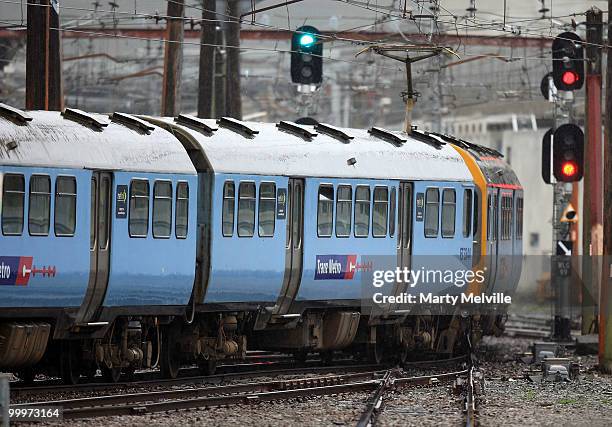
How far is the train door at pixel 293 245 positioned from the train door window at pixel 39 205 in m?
4.74

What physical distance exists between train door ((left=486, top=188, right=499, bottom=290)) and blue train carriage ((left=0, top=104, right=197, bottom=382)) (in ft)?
25.7

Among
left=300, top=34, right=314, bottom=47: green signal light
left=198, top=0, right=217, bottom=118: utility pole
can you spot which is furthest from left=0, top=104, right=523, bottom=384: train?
left=198, top=0, right=217, bottom=118: utility pole

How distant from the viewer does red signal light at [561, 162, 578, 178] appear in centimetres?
2919

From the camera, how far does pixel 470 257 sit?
26453 mm

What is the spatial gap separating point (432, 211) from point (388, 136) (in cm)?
144

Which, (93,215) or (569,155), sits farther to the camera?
(569,155)

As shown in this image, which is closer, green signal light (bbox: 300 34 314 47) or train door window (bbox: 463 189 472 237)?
train door window (bbox: 463 189 472 237)

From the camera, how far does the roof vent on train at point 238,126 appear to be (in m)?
22.6

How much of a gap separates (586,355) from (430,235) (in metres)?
5.64

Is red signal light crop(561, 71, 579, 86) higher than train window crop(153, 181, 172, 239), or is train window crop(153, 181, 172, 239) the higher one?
red signal light crop(561, 71, 579, 86)

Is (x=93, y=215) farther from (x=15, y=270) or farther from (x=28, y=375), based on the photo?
(x=28, y=375)

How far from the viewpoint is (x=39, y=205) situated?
18531 mm

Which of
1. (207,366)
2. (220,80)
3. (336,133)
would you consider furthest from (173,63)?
(207,366)

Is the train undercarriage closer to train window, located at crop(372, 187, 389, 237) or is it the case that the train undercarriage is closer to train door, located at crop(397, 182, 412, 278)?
train door, located at crop(397, 182, 412, 278)
